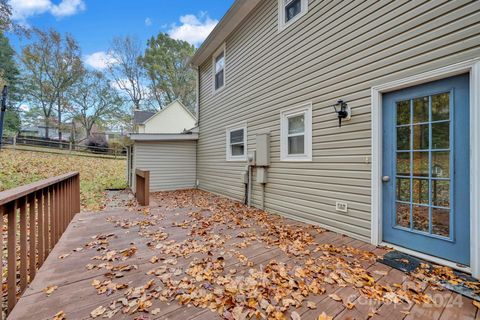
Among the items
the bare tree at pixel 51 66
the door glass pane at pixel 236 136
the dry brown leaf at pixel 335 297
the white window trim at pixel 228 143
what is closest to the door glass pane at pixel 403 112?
the dry brown leaf at pixel 335 297

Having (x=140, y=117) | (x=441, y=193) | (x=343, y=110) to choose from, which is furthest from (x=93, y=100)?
(x=441, y=193)

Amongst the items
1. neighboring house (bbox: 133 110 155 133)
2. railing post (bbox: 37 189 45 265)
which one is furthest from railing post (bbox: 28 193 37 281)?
neighboring house (bbox: 133 110 155 133)

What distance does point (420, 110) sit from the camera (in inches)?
107

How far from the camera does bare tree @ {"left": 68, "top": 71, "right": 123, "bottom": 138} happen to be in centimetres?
2062

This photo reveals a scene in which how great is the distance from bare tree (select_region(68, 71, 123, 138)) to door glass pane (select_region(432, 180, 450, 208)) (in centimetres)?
2511

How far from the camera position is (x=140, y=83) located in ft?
70.0

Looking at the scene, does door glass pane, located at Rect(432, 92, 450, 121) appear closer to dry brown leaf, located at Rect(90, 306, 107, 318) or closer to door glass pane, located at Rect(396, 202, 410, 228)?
door glass pane, located at Rect(396, 202, 410, 228)

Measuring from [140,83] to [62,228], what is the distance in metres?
21.2

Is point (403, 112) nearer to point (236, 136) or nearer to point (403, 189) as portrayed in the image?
point (403, 189)

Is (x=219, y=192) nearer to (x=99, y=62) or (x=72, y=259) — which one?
(x=72, y=259)

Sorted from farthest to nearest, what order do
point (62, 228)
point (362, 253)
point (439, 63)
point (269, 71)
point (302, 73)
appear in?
point (269, 71) → point (302, 73) → point (62, 228) → point (362, 253) → point (439, 63)

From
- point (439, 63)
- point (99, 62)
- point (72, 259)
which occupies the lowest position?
point (72, 259)

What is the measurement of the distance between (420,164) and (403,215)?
718 millimetres

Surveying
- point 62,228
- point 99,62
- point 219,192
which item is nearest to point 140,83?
point 99,62
